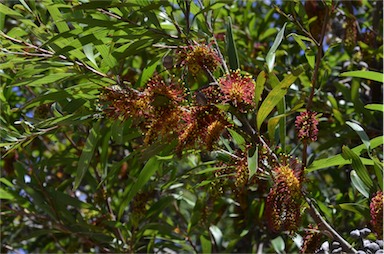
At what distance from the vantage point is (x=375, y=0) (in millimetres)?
1806

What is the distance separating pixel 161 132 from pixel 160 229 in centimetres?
67

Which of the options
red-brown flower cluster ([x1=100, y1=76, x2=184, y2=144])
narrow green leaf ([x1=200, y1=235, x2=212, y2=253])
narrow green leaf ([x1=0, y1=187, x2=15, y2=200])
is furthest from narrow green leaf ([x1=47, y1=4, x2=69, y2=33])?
narrow green leaf ([x1=200, y1=235, x2=212, y2=253])

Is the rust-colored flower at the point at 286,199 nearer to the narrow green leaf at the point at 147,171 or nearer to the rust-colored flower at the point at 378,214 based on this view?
the rust-colored flower at the point at 378,214

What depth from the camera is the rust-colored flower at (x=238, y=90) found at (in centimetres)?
102

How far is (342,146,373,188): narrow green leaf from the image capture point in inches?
41.3

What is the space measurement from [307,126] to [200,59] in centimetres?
22

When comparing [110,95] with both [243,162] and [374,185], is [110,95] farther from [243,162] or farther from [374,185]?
[374,185]

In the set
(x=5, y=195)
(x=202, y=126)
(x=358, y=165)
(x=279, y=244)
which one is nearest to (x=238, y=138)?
(x=202, y=126)

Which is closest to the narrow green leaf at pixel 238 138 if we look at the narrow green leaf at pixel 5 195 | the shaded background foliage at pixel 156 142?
the shaded background foliage at pixel 156 142

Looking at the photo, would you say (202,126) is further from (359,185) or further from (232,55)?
(359,185)

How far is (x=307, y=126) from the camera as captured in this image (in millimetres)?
1068

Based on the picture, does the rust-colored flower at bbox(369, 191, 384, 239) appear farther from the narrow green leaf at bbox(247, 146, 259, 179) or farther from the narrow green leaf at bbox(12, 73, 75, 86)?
the narrow green leaf at bbox(12, 73, 75, 86)

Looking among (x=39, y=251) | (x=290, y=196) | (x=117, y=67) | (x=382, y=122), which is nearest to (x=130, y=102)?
(x=117, y=67)

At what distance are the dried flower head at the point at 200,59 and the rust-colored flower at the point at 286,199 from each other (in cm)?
22
